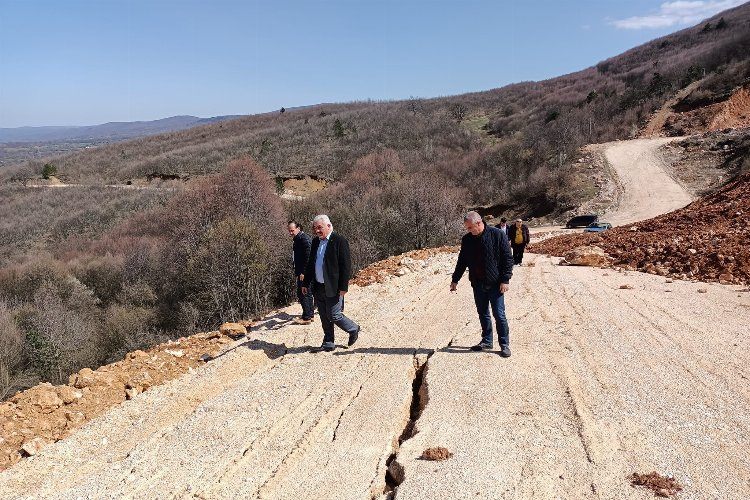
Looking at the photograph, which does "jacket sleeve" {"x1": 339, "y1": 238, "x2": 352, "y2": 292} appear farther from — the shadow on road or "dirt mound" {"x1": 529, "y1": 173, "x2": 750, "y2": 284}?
"dirt mound" {"x1": 529, "y1": 173, "x2": 750, "y2": 284}

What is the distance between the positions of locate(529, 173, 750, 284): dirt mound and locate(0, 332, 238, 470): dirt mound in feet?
30.5

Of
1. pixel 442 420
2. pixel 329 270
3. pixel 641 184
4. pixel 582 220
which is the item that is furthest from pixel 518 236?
pixel 641 184

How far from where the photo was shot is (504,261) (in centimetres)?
562

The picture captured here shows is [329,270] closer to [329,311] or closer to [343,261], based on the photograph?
[343,261]

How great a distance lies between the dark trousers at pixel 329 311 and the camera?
→ 6.20 meters

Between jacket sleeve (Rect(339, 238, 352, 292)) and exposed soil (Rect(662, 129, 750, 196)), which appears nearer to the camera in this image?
jacket sleeve (Rect(339, 238, 352, 292))

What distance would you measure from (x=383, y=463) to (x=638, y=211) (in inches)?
1195

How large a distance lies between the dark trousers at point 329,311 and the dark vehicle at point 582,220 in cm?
2596

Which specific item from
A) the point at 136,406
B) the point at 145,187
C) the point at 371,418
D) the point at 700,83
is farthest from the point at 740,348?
the point at 145,187

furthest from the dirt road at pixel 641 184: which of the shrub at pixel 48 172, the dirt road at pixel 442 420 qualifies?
the shrub at pixel 48 172

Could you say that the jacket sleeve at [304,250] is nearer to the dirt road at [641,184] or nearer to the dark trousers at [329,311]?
the dark trousers at [329,311]

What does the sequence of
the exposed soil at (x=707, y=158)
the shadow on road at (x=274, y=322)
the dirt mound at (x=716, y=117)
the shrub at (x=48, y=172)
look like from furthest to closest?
the shrub at (x=48, y=172), the dirt mound at (x=716, y=117), the exposed soil at (x=707, y=158), the shadow on road at (x=274, y=322)

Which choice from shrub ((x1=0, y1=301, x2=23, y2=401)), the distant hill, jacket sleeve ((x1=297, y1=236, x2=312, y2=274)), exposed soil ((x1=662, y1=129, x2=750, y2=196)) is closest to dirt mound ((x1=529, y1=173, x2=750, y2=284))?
jacket sleeve ((x1=297, y1=236, x2=312, y2=274))

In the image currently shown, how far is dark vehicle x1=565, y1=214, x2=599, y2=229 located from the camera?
28.8 metres
